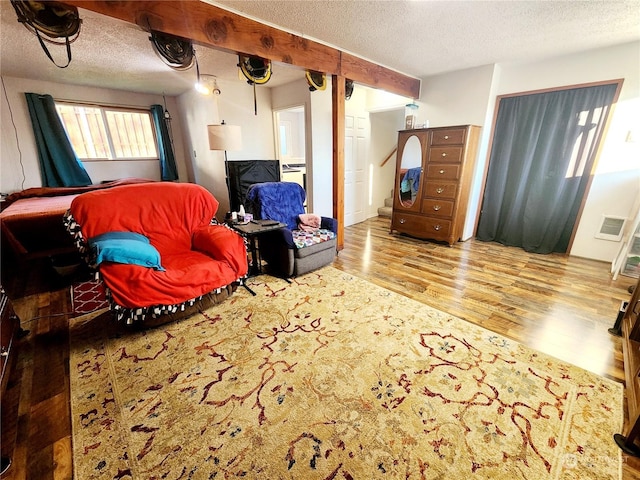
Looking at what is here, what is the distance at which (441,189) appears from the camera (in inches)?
141

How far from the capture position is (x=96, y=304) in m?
2.33

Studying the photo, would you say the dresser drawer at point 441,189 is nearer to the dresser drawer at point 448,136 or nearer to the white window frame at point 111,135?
the dresser drawer at point 448,136

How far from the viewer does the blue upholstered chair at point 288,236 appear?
106 inches

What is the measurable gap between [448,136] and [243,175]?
3015 millimetres

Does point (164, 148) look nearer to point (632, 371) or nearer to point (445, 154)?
point (445, 154)

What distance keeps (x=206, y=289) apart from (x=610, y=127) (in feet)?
14.7

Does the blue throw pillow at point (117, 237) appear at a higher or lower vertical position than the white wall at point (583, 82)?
lower

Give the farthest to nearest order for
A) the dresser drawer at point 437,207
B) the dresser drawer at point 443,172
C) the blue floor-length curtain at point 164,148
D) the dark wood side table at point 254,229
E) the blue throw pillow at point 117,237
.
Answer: the blue floor-length curtain at point 164,148
the dresser drawer at point 437,207
the dresser drawer at point 443,172
the dark wood side table at point 254,229
the blue throw pillow at point 117,237

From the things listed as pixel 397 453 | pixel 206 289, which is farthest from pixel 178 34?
pixel 397 453

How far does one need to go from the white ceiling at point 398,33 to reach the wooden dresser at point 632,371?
7.39ft

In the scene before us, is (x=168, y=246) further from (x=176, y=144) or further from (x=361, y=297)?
(x=176, y=144)

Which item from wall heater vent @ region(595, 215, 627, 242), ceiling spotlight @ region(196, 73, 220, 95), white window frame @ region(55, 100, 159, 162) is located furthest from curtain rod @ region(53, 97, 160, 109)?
wall heater vent @ region(595, 215, 627, 242)

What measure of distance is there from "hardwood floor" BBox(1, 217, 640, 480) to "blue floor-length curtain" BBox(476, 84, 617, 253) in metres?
0.32

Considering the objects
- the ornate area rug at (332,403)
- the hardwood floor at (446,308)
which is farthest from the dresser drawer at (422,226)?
the ornate area rug at (332,403)
